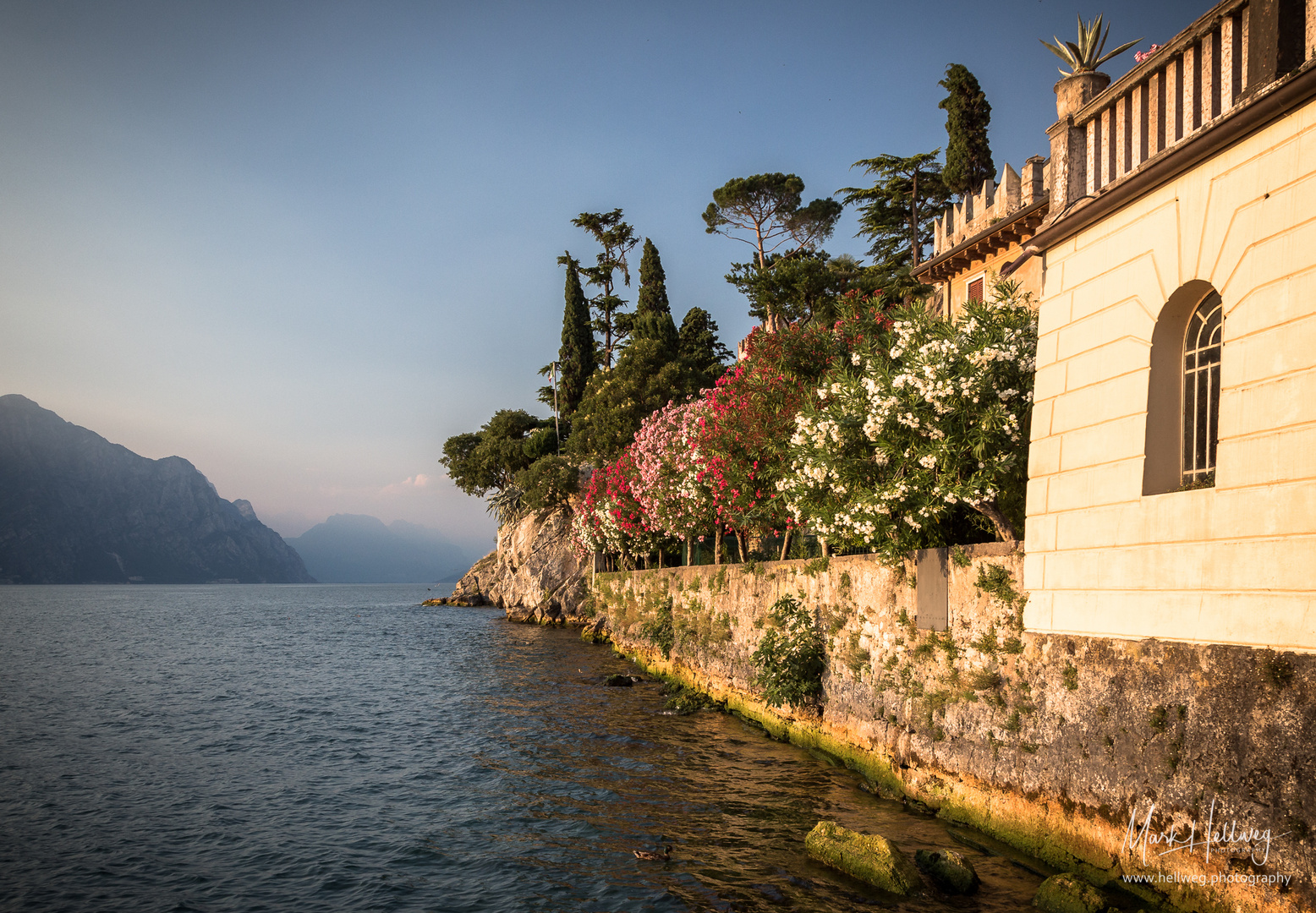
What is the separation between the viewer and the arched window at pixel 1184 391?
7.34m

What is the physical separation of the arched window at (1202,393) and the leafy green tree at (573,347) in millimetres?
55937

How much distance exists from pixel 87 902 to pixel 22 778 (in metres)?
7.48

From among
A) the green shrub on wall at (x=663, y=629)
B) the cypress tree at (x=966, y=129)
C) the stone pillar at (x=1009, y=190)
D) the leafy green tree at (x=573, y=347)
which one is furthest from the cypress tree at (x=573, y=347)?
the stone pillar at (x=1009, y=190)

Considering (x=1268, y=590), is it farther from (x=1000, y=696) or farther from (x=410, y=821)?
(x=410, y=821)

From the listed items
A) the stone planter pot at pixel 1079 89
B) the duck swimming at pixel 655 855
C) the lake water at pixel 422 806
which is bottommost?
the lake water at pixel 422 806

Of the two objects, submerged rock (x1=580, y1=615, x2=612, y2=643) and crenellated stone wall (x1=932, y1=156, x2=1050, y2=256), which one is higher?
crenellated stone wall (x1=932, y1=156, x2=1050, y2=256)

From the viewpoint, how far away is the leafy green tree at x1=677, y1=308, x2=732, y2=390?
50.9 meters

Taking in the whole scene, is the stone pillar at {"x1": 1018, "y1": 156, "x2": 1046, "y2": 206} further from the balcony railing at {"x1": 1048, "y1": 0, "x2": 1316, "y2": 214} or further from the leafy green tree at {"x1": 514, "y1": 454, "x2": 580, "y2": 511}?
the leafy green tree at {"x1": 514, "y1": 454, "x2": 580, "y2": 511}

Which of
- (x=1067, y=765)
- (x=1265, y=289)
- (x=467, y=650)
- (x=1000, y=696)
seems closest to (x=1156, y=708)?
(x=1067, y=765)

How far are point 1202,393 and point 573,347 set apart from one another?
5722cm

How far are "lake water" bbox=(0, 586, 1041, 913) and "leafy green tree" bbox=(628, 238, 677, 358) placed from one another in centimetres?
3062

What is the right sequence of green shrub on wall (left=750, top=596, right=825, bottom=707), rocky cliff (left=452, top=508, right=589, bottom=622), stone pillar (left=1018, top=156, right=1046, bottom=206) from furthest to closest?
rocky cliff (left=452, top=508, right=589, bottom=622) < stone pillar (left=1018, top=156, right=1046, bottom=206) < green shrub on wall (left=750, top=596, right=825, bottom=707)

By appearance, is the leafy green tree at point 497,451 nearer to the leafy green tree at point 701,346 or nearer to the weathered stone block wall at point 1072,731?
the leafy green tree at point 701,346

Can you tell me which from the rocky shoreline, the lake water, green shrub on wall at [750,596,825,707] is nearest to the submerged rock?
the lake water
